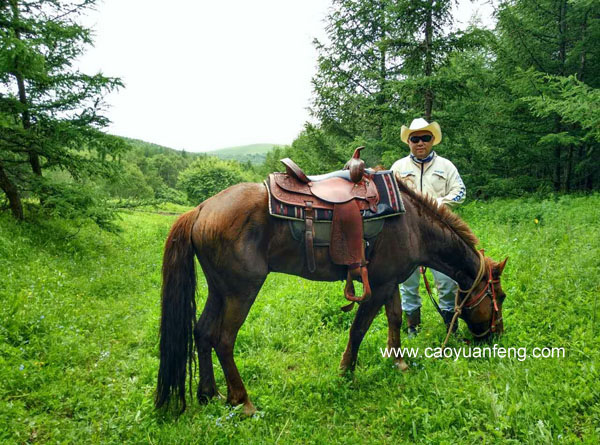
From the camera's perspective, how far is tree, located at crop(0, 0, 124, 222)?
259 inches

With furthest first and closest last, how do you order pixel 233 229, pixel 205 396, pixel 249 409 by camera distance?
pixel 205 396 → pixel 249 409 → pixel 233 229

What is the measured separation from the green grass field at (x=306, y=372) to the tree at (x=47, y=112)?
1.94m

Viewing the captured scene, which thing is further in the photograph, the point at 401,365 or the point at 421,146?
the point at 421,146

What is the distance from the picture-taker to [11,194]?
6.82m

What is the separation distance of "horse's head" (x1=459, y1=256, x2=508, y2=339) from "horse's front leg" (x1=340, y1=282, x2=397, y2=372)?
0.98 metres

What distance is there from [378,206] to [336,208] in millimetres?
402

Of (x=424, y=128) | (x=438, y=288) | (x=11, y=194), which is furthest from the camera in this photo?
(x=11, y=194)

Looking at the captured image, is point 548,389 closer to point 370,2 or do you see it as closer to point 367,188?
point 367,188

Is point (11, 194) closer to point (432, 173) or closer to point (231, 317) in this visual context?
point (231, 317)

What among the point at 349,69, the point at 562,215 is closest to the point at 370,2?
the point at 349,69

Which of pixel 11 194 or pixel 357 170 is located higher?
pixel 357 170

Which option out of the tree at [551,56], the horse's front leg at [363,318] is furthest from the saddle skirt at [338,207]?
the tree at [551,56]

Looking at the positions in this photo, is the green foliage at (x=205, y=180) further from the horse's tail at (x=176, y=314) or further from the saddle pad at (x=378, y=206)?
the saddle pad at (x=378, y=206)

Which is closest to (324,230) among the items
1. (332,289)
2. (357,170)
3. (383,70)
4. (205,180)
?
(357,170)
